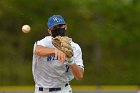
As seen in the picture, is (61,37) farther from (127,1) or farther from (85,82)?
(127,1)

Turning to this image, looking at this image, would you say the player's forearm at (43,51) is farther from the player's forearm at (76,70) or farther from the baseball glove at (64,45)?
the player's forearm at (76,70)

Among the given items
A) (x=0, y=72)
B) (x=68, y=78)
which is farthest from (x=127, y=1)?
(x=68, y=78)

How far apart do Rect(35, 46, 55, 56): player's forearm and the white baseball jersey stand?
7.2 inches

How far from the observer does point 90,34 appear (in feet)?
74.1

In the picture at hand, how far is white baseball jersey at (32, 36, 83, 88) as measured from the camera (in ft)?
19.6

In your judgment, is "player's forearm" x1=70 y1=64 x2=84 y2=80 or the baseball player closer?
"player's forearm" x1=70 y1=64 x2=84 y2=80

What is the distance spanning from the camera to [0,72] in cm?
2067

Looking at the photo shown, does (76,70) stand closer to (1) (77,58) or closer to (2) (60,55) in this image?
(1) (77,58)

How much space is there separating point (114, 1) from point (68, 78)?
14851mm

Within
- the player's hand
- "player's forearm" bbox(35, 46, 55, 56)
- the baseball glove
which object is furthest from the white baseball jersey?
the player's hand

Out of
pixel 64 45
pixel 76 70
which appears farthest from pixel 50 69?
A: pixel 64 45

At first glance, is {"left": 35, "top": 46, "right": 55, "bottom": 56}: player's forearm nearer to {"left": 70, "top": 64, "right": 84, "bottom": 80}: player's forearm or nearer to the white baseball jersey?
the white baseball jersey

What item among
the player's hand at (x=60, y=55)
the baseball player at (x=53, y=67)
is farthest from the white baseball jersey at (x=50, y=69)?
the player's hand at (x=60, y=55)

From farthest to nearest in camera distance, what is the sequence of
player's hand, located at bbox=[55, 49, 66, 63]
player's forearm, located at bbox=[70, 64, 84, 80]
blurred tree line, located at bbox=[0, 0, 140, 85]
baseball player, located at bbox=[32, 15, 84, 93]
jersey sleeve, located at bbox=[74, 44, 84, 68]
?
blurred tree line, located at bbox=[0, 0, 140, 85], jersey sleeve, located at bbox=[74, 44, 84, 68], baseball player, located at bbox=[32, 15, 84, 93], player's forearm, located at bbox=[70, 64, 84, 80], player's hand, located at bbox=[55, 49, 66, 63]
